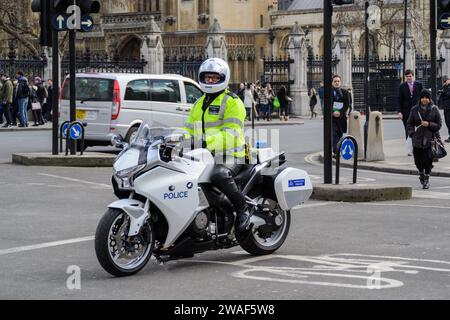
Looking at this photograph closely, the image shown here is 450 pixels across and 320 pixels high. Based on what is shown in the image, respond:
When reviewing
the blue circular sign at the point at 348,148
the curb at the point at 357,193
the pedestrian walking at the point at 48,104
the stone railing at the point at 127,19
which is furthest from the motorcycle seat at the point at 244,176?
the stone railing at the point at 127,19

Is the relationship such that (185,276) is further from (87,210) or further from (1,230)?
(87,210)

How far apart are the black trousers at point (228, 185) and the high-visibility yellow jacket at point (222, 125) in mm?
211

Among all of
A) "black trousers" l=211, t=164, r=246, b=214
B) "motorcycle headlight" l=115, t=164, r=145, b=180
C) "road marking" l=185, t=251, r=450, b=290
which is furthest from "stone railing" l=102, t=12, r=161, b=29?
"motorcycle headlight" l=115, t=164, r=145, b=180

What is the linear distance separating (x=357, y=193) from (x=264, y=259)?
17.9ft

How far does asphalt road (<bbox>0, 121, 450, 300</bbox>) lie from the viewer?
962 cm

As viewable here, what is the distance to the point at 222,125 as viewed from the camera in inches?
444

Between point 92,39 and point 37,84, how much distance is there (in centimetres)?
3009

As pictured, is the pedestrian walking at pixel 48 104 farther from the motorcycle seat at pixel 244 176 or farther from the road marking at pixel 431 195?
the motorcycle seat at pixel 244 176

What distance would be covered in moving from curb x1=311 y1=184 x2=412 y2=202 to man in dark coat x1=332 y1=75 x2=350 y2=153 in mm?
7124

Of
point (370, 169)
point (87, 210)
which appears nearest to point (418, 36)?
point (370, 169)

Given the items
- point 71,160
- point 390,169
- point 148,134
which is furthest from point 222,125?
point 390,169

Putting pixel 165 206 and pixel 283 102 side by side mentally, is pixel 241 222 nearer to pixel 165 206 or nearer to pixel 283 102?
pixel 165 206

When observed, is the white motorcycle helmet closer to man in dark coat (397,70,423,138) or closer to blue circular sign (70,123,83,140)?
blue circular sign (70,123,83,140)

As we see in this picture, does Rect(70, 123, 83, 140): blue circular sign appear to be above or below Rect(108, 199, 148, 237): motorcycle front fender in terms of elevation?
above
